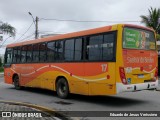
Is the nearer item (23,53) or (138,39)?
(138,39)

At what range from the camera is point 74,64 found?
46.9 feet

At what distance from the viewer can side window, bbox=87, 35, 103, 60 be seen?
12.9 meters

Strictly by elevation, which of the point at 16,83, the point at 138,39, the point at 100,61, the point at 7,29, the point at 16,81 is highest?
the point at 7,29

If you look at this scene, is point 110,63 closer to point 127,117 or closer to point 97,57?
point 97,57

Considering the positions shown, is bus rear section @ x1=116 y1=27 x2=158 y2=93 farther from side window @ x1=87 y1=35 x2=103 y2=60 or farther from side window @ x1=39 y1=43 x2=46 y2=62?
side window @ x1=39 y1=43 x2=46 y2=62

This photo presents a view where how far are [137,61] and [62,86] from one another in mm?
3979

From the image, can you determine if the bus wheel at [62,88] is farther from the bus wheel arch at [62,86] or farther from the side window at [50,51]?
the side window at [50,51]

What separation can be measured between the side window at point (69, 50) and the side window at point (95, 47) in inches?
47.6

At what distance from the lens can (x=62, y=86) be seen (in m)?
15.3

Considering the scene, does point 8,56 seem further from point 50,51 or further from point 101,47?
point 101,47

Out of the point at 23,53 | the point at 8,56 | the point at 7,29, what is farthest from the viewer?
the point at 7,29

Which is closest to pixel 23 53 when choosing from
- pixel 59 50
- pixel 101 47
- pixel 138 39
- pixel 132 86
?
pixel 59 50

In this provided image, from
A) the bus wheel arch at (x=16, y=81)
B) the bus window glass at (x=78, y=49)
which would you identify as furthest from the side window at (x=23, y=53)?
the bus window glass at (x=78, y=49)

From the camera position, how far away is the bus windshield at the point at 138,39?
41.0 feet
